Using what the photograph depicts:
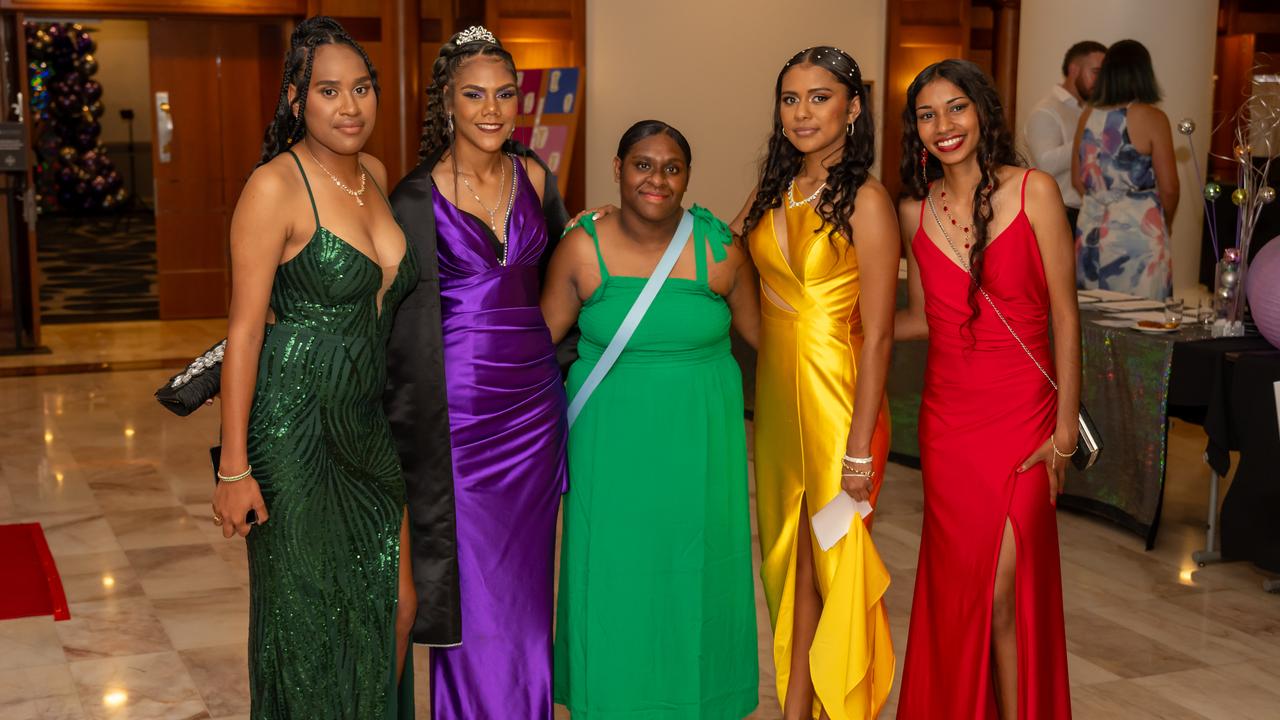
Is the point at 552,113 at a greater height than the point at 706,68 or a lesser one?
lesser

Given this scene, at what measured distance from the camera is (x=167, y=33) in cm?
1211

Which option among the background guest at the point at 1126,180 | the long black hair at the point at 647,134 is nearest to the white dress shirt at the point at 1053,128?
the background guest at the point at 1126,180

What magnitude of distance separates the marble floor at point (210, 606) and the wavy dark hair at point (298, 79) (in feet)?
6.38

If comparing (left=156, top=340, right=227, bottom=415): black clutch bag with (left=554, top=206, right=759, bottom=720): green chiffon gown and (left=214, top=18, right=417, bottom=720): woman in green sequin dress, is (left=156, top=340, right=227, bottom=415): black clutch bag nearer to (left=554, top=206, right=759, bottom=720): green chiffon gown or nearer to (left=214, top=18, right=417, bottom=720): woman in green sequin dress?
(left=214, top=18, right=417, bottom=720): woman in green sequin dress

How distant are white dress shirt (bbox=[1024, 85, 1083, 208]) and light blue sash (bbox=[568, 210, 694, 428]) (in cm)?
514

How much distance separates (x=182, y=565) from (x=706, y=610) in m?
2.81

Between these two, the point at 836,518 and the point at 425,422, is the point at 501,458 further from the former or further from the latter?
the point at 836,518

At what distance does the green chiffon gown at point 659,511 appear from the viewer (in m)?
3.45

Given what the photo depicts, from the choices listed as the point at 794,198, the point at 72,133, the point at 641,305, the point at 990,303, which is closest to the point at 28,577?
the point at 641,305

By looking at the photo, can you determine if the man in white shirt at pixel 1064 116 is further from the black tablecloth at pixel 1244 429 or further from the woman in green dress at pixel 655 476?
the woman in green dress at pixel 655 476

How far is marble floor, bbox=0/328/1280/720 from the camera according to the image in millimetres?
4227

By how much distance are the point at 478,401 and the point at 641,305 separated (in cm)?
46

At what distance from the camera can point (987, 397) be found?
331 centimetres

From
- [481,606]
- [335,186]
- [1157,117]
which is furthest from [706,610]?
[1157,117]
